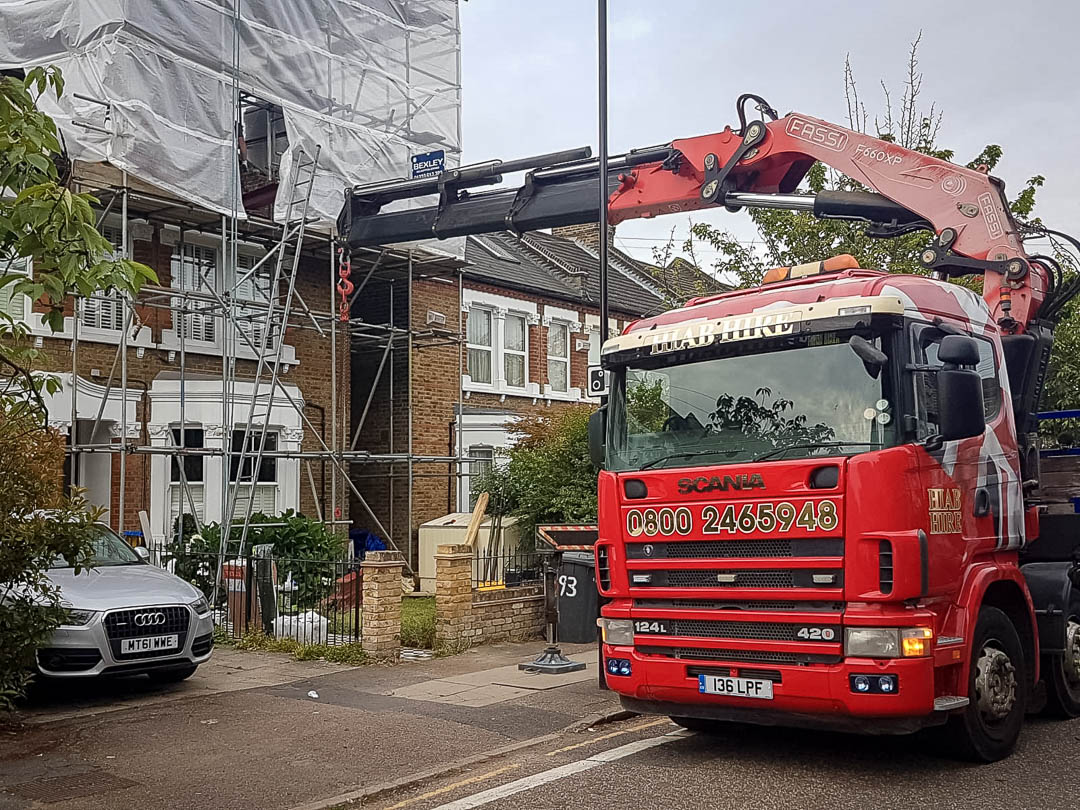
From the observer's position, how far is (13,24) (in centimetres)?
1543

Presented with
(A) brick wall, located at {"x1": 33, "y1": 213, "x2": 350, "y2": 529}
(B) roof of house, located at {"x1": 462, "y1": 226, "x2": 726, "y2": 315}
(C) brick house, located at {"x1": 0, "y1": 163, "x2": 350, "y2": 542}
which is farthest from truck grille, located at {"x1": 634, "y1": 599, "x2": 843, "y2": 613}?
(B) roof of house, located at {"x1": 462, "y1": 226, "x2": 726, "y2": 315}

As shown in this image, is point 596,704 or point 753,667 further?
point 596,704

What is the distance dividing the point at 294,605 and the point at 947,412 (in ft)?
28.8

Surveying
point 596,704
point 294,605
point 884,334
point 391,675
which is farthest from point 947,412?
point 294,605

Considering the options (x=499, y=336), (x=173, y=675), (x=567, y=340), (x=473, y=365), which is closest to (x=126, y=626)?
(x=173, y=675)

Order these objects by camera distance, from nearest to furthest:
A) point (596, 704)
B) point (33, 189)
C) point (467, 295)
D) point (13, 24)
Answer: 1. point (33, 189)
2. point (596, 704)
3. point (13, 24)
4. point (467, 295)

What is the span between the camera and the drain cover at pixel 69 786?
7059 millimetres

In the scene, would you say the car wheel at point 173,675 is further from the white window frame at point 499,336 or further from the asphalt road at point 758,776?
the white window frame at point 499,336

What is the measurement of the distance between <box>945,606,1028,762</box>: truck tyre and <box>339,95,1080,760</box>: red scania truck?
0.02 m

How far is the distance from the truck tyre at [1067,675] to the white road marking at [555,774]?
279cm

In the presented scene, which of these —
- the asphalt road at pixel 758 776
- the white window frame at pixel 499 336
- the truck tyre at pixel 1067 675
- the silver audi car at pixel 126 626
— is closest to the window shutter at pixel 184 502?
the silver audi car at pixel 126 626

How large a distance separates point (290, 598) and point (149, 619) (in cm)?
326

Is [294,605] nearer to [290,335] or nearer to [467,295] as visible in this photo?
[290,335]

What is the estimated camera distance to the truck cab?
21.9ft
